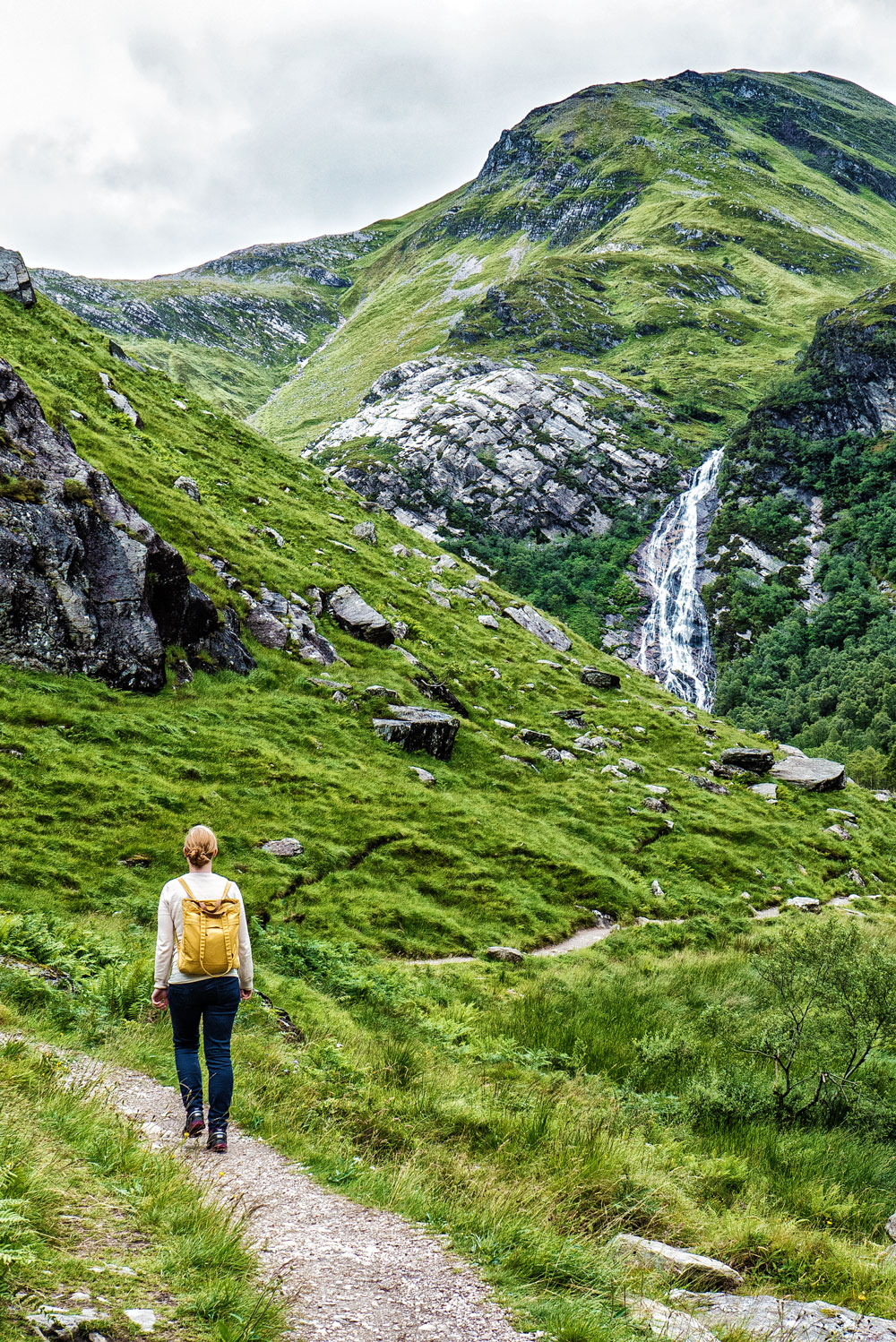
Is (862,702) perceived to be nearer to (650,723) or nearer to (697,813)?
(650,723)

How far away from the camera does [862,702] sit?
11812 cm

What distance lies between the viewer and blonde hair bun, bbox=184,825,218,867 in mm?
8055

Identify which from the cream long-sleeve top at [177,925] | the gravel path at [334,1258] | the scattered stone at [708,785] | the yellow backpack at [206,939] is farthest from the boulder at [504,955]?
the scattered stone at [708,785]

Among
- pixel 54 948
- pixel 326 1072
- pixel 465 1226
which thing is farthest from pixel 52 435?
pixel 465 1226

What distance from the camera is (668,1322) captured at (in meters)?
5.66

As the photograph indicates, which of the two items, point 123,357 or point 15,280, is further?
point 123,357

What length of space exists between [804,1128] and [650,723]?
39.9m

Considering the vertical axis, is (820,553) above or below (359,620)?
above

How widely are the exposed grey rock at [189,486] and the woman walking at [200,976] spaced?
3613 cm

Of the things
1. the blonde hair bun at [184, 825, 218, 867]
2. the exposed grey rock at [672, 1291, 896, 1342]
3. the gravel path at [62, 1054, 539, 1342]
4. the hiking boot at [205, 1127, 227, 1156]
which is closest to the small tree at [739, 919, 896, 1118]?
the exposed grey rock at [672, 1291, 896, 1342]

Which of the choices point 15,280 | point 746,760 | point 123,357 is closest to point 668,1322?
point 746,760

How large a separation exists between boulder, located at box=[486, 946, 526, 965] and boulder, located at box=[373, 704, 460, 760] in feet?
42.6

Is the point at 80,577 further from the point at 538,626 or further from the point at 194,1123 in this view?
the point at 538,626

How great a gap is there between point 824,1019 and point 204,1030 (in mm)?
10761
